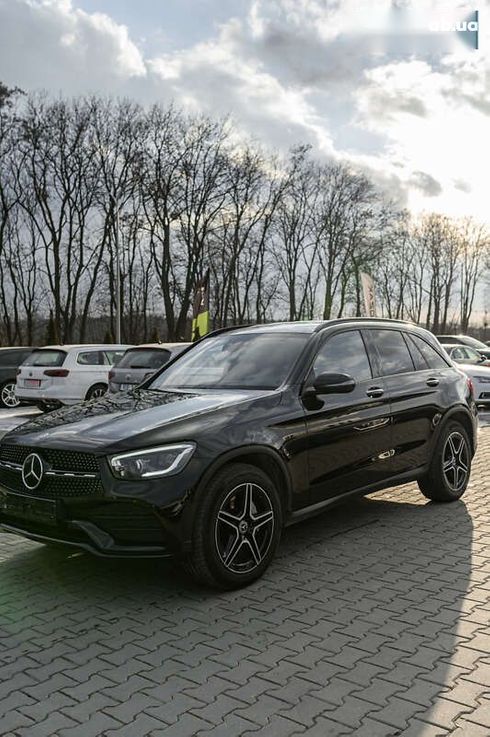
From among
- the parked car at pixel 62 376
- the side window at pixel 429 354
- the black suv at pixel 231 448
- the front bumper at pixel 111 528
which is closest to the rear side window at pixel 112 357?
the parked car at pixel 62 376

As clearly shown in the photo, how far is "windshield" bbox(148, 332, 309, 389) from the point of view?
5.18 m

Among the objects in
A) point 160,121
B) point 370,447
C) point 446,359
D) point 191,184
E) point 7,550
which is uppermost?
point 160,121

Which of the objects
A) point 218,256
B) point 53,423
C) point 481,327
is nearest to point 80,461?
point 53,423

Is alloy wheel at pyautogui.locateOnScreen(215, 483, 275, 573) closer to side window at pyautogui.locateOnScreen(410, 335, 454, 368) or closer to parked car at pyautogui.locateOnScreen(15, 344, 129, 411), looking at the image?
side window at pyautogui.locateOnScreen(410, 335, 454, 368)

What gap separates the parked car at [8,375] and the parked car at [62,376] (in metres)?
1.62

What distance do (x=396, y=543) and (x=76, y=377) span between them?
11481 mm

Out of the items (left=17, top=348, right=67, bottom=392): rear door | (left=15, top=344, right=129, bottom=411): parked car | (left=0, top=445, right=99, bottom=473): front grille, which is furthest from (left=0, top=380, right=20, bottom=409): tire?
(left=0, top=445, right=99, bottom=473): front grille

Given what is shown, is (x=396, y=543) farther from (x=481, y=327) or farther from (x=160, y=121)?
(x=481, y=327)

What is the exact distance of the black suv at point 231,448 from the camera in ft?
13.3

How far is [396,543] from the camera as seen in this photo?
5410 mm

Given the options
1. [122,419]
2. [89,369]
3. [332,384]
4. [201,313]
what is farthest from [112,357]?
[122,419]

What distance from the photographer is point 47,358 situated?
15.9 m

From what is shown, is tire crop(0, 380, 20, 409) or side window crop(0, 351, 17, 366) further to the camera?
side window crop(0, 351, 17, 366)

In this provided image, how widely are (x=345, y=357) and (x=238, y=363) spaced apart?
879 mm
